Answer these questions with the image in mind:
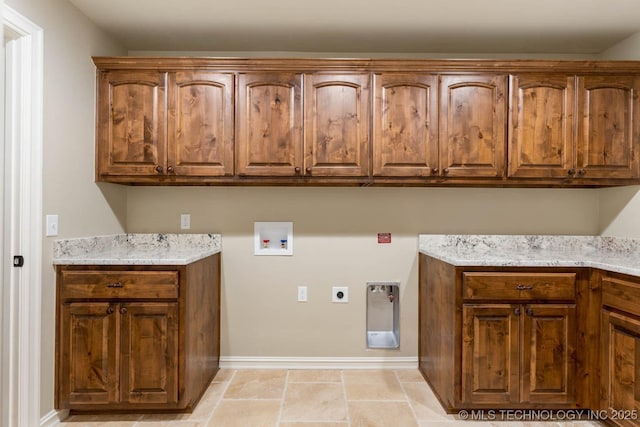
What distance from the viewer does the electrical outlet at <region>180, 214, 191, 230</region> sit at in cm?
299

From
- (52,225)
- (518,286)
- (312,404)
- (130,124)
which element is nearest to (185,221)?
(130,124)

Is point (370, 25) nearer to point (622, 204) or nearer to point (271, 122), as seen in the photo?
point (271, 122)

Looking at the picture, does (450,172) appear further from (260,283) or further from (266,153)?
(260,283)

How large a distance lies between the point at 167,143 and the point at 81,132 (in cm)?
52

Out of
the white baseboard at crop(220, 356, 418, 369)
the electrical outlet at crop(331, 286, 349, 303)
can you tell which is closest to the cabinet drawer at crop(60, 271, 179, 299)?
the white baseboard at crop(220, 356, 418, 369)

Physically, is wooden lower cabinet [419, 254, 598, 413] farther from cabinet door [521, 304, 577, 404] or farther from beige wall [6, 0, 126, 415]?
beige wall [6, 0, 126, 415]

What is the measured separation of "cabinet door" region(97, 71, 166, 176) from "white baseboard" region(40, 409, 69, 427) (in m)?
1.49

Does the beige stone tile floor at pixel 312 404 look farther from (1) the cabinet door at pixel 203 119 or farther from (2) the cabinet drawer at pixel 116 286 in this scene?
(1) the cabinet door at pixel 203 119

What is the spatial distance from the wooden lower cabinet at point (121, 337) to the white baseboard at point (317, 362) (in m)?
0.78

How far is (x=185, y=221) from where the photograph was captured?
300 cm

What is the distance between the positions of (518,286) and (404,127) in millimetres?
1240

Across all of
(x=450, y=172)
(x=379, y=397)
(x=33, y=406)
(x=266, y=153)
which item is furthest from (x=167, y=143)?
(x=379, y=397)

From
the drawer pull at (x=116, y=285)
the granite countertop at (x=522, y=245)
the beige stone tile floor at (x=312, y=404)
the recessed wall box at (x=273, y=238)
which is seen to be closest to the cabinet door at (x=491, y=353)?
the beige stone tile floor at (x=312, y=404)

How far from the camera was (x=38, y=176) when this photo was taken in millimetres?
2084
